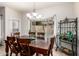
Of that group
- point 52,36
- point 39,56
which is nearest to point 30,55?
point 39,56

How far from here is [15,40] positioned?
2.39 metres

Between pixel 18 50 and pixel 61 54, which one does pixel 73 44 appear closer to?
pixel 61 54

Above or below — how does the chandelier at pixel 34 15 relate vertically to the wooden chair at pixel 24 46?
above

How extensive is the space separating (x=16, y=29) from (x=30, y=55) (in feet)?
1.84

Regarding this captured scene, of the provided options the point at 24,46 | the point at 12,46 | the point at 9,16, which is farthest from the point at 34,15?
the point at 12,46

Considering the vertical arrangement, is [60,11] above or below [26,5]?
below

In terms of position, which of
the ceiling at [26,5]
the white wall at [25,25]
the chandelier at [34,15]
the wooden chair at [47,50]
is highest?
the ceiling at [26,5]

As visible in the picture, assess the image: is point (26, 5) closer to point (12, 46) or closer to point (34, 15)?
point (34, 15)

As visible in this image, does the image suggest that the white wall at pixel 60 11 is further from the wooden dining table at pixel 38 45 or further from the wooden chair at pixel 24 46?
the wooden chair at pixel 24 46

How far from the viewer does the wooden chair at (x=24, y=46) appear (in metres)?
2.36

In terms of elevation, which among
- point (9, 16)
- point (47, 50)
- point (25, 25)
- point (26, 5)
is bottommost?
point (47, 50)

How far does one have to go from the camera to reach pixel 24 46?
237 cm

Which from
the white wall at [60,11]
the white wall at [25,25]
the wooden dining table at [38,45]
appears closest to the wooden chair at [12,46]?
the wooden dining table at [38,45]

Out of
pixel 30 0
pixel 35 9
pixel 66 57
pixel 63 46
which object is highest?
pixel 30 0
